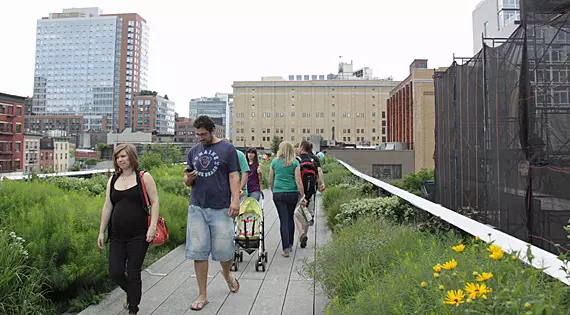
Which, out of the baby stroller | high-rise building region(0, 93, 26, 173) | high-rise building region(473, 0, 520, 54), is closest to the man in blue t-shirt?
the baby stroller

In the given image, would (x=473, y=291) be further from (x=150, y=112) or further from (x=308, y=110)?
(x=150, y=112)

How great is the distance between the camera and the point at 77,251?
191 inches

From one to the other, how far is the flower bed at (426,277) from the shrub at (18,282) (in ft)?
8.71

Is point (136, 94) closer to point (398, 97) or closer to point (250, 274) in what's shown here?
point (398, 97)

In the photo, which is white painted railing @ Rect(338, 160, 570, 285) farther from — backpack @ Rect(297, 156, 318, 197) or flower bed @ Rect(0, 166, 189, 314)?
flower bed @ Rect(0, 166, 189, 314)

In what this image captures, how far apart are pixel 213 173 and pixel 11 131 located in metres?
71.3

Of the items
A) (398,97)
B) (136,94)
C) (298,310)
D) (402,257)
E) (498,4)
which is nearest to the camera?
(402,257)

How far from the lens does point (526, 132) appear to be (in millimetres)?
9641

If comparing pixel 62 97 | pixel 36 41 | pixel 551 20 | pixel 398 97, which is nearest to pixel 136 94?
pixel 62 97

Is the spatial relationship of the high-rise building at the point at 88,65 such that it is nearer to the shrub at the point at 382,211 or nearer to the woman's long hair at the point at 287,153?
the woman's long hair at the point at 287,153

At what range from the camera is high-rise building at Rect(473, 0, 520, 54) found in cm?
4850

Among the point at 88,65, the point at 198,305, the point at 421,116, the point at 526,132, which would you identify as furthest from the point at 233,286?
the point at 88,65

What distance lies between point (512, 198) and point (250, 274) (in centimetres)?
703

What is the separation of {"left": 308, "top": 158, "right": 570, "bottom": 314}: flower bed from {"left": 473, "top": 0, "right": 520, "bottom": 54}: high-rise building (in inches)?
1909
